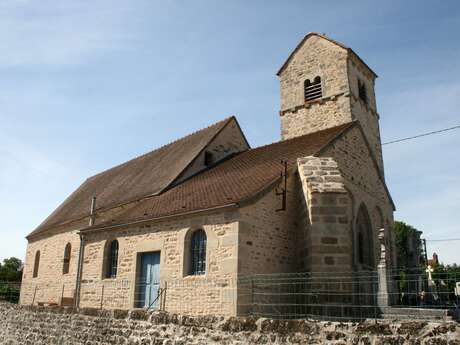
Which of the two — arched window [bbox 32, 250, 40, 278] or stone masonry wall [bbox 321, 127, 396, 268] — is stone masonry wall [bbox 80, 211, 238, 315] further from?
arched window [bbox 32, 250, 40, 278]

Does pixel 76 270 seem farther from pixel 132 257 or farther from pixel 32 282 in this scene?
pixel 32 282

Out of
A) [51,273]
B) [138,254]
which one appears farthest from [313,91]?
[51,273]

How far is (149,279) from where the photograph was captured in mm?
12617

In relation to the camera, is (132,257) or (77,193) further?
(77,193)

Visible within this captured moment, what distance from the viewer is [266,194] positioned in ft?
37.8

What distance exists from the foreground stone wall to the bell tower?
1232 cm

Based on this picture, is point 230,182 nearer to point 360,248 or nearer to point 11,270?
point 360,248

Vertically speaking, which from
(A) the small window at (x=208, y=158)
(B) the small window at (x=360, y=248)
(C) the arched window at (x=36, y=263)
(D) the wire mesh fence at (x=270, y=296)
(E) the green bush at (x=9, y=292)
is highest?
(A) the small window at (x=208, y=158)

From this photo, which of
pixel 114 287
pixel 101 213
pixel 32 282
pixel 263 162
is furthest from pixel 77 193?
pixel 263 162

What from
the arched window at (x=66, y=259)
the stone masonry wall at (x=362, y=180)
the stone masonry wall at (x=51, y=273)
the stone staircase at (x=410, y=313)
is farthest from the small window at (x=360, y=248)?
the arched window at (x=66, y=259)

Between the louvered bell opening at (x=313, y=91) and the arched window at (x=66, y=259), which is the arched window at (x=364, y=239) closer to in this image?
the louvered bell opening at (x=313, y=91)

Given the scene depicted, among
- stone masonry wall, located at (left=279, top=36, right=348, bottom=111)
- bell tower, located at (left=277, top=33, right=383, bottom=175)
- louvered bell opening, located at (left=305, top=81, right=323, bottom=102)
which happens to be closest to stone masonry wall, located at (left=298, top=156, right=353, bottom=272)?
bell tower, located at (left=277, top=33, right=383, bottom=175)

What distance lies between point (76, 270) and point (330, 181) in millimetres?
10010

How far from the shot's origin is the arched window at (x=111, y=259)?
46.1 feet
